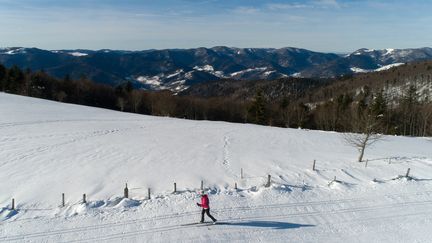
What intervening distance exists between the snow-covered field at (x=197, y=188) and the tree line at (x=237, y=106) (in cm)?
3635

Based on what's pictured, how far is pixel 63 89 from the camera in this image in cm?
9469

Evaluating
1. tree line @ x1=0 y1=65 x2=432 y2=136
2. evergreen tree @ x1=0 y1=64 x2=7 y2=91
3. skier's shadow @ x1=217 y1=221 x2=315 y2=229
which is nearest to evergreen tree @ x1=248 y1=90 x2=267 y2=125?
tree line @ x1=0 y1=65 x2=432 y2=136

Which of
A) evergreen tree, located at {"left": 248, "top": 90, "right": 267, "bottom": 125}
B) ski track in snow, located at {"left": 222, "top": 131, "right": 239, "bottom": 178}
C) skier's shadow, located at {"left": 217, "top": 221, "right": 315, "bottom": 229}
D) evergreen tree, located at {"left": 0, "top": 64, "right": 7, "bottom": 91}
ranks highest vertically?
evergreen tree, located at {"left": 0, "top": 64, "right": 7, "bottom": 91}

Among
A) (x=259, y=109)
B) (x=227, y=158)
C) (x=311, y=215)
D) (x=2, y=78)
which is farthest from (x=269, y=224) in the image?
(x=2, y=78)

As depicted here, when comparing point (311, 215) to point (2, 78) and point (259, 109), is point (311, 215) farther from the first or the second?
point (2, 78)

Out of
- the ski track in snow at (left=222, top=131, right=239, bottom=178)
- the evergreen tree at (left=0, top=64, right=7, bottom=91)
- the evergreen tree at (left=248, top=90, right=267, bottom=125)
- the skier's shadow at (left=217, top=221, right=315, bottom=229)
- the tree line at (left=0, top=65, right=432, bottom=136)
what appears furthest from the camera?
the evergreen tree at (left=0, top=64, right=7, bottom=91)

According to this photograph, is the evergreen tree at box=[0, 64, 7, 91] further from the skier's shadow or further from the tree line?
the skier's shadow

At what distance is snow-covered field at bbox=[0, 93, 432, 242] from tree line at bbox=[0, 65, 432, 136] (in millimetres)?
36351

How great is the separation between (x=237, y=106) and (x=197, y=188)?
8861 centimetres

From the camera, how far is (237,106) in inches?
4331

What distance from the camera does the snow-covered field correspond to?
16.4 m

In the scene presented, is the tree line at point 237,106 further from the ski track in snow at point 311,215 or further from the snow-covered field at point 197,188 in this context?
the ski track in snow at point 311,215

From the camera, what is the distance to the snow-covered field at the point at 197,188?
1644 centimetres

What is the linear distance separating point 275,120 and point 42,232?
7827cm
